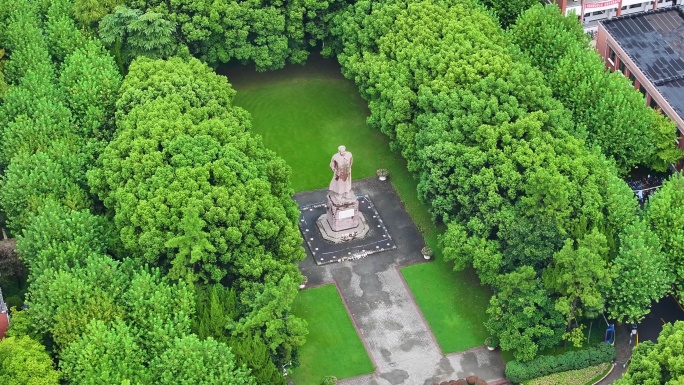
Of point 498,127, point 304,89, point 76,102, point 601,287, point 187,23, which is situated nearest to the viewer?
point 601,287

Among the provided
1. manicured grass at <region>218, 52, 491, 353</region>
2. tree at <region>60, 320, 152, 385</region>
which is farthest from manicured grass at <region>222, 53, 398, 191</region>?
tree at <region>60, 320, 152, 385</region>

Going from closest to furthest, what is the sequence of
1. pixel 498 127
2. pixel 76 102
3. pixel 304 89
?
pixel 498 127
pixel 76 102
pixel 304 89

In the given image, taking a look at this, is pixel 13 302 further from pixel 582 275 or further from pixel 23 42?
pixel 582 275

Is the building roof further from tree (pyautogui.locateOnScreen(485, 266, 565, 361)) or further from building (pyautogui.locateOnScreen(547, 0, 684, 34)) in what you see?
tree (pyautogui.locateOnScreen(485, 266, 565, 361))

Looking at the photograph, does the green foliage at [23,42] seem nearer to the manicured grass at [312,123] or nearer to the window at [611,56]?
the manicured grass at [312,123]

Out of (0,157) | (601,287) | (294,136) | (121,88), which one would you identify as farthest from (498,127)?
(0,157)

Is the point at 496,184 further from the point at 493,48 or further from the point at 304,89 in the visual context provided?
the point at 304,89

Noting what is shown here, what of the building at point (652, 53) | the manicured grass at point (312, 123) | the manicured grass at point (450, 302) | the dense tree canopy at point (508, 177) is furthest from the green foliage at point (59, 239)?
the building at point (652, 53)
